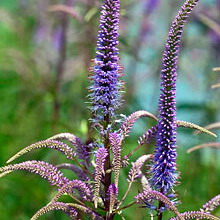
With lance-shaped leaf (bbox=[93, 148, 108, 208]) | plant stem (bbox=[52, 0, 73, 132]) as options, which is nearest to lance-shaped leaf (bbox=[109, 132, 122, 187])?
lance-shaped leaf (bbox=[93, 148, 108, 208])

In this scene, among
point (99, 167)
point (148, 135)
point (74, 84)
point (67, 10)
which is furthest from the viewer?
point (74, 84)

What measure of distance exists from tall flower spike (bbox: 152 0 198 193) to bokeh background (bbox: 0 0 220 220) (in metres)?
1.00

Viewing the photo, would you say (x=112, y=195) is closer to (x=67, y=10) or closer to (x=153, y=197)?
(x=153, y=197)

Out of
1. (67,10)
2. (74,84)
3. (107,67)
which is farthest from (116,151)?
(74,84)

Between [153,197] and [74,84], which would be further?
[74,84]

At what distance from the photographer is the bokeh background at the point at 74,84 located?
2.49 m

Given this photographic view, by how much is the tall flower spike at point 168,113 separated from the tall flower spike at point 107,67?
10cm

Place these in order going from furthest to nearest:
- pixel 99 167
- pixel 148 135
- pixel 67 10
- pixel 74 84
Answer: pixel 74 84 < pixel 67 10 < pixel 148 135 < pixel 99 167

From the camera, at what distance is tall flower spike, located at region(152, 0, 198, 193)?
103cm

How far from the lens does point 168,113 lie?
1.09 metres

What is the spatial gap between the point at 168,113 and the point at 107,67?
0.16m

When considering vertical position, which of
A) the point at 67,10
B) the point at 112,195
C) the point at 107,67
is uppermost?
the point at 67,10

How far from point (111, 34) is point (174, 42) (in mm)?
131

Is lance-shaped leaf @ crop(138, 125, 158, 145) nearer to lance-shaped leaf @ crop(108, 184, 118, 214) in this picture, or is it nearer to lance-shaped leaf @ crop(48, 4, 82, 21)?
lance-shaped leaf @ crop(108, 184, 118, 214)
